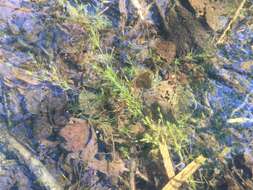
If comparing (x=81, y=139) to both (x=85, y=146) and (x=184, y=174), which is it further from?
(x=184, y=174)

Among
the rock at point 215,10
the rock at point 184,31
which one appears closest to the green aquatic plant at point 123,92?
the rock at point 184,31

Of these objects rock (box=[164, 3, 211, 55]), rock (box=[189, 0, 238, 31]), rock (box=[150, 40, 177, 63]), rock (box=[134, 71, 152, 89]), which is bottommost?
rock (box=[134, 71, 152, 89])

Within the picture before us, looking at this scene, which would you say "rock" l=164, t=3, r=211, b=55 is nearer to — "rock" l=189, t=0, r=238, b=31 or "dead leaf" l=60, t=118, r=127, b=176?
A: "rock" l=189, t=0, r=238, b=31

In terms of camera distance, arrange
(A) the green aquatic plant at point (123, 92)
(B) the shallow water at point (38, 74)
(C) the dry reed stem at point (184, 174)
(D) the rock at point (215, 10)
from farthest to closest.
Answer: (D) the rock at point (215, 10) → (B) the shallow water at point (38, 74) → (A) the green aquatic plant at point (123, 92) → (C) the dry reed stem at point (184, 174)

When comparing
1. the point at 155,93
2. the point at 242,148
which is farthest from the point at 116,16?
the point at 242,148

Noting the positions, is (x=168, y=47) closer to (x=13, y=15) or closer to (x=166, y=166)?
(x=166, y=166)

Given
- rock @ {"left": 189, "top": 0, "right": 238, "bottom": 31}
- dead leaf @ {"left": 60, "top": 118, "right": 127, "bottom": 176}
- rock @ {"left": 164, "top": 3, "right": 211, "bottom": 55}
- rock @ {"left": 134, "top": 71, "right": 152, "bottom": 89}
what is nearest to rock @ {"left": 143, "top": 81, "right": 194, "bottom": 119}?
rock @ {"left": 134, "top": 71, "right": 152, "bottom": 89}

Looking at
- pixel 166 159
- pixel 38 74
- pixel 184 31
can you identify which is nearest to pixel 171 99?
pixel 166 159

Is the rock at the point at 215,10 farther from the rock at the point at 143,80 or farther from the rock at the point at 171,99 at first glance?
the rock at the point at 143,80

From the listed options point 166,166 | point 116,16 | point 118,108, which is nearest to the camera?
point 166,166

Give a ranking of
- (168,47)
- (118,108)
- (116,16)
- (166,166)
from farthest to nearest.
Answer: (116,16)
(168,47)
(118,108)
(166,166)

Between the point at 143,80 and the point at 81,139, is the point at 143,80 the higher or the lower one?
the higher one
